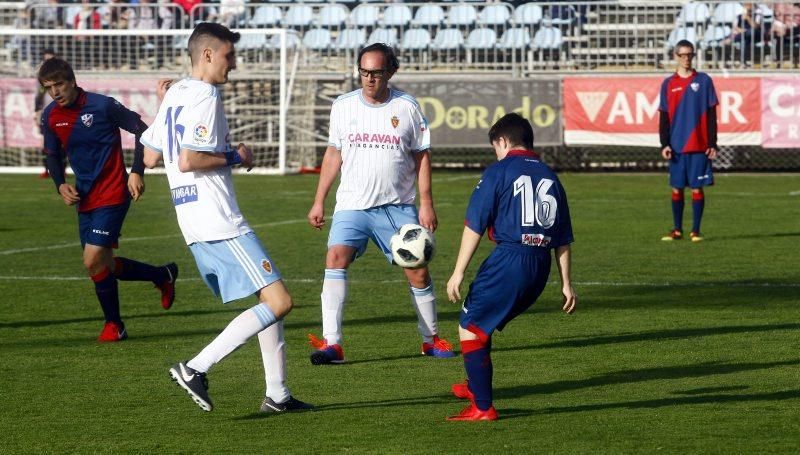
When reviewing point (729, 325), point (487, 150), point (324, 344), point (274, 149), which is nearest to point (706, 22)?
point (487, 150)

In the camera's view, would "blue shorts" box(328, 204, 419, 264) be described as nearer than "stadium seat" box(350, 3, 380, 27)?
Yes

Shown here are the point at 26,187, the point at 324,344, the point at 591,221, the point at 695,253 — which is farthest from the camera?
the point at 26,187

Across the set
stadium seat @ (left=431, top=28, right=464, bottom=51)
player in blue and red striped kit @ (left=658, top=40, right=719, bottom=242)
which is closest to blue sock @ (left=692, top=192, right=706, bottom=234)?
player in blue and red striped kit @ (left=658, top=40, right=719, bottom=242)

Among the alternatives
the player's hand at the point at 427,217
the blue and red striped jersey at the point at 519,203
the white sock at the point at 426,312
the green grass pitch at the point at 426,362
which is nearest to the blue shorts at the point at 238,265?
the green grass pitch at the point at 426,362

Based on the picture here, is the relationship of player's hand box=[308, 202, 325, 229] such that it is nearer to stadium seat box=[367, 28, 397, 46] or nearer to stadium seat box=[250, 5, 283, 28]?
stadium seat box=[367, 28, 397, 46]

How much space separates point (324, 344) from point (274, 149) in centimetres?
2007

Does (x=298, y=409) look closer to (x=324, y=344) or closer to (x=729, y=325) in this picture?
(x=324, y=344)

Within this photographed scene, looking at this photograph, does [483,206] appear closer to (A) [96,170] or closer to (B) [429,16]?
(A) [96,170]

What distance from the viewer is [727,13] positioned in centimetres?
2828

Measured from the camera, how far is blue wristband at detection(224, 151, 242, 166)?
702 cm

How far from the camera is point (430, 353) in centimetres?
913

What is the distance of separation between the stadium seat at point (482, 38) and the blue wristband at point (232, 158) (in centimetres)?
2238

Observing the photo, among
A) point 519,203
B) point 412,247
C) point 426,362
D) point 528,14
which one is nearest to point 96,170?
point 426,362

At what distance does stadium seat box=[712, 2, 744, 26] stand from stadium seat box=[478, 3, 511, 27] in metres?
4.11
